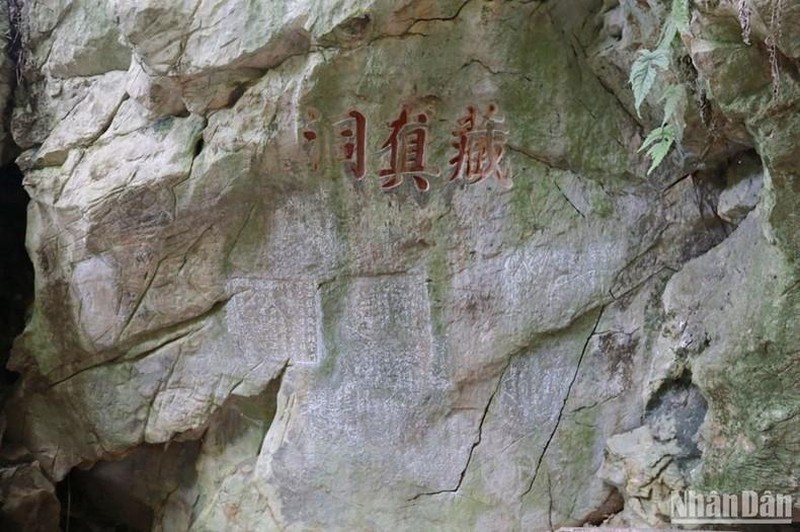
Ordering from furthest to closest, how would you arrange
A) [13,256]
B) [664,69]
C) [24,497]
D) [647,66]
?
[13,256], [24,497], [664,69], [647,66]

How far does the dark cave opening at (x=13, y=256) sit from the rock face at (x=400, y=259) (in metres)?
0.68

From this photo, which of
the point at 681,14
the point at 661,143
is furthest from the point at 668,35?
the point at 661,143

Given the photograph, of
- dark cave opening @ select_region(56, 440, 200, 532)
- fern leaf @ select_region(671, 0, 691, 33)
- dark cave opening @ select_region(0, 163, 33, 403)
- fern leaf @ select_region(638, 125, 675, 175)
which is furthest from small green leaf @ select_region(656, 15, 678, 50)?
dark cave opening @ select_region(0, 163, 33, 403)

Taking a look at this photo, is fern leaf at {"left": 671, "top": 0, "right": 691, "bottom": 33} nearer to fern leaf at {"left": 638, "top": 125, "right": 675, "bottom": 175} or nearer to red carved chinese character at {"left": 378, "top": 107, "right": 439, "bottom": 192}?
fern leaf at {"left": 638, "top": 125, "right": 675, "bottom": 175}

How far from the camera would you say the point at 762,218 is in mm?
3742

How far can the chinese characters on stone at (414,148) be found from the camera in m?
4.99

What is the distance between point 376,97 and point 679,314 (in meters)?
2.32

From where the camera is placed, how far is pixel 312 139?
5.02 m

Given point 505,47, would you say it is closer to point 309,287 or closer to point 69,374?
point 309,287

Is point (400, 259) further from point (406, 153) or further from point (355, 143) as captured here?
point (355, 143)

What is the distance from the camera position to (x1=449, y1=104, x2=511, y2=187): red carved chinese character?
4984mm

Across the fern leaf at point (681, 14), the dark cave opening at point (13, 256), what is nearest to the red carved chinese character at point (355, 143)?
the fern leaf at point (681, 14)

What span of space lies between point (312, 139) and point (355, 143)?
11.1 inches

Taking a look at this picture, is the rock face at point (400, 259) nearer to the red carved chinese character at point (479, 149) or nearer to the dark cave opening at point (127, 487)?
the red carved chinese character at point (479, 149)
